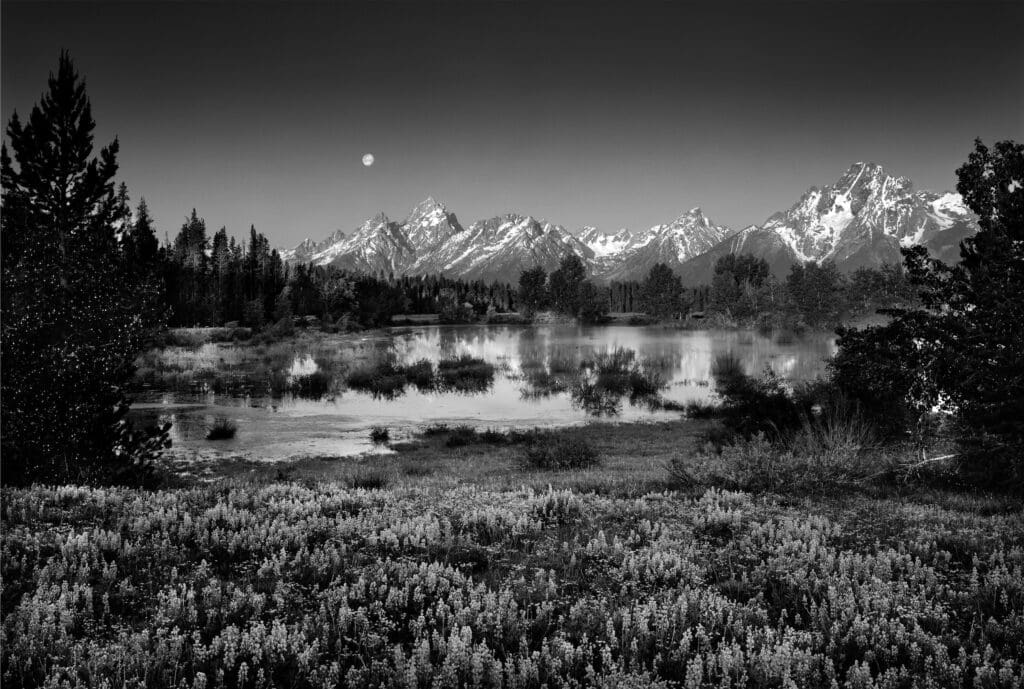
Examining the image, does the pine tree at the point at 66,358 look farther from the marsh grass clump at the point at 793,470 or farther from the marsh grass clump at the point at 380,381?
the marsh grass clump at the point at 380,381

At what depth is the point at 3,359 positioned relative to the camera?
12938mm

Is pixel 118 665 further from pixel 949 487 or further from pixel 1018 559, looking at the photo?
pixel 949 487

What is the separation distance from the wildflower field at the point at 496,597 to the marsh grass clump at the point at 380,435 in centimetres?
1515

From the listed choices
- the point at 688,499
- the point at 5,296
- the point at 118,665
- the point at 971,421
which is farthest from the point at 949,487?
the point at 5,296

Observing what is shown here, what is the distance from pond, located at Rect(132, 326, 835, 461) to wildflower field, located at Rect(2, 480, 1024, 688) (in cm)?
1498

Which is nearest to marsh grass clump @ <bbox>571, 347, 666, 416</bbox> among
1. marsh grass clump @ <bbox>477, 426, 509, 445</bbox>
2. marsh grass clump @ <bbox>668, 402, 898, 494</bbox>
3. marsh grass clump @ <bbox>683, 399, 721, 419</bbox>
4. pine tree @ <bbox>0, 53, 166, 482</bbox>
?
marsh grass clump @ <bbox>683, 399, 721, 419</bbox>

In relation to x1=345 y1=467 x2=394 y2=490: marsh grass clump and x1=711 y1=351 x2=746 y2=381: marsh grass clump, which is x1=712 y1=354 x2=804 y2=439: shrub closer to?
x1=345 y1=467 x2=394 y2=490: marsh grass clump

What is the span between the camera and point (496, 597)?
5.79 meters

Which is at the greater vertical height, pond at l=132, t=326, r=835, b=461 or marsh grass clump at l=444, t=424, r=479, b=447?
pond at l=132, t=326, r=835, b=461

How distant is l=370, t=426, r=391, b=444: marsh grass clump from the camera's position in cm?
2479

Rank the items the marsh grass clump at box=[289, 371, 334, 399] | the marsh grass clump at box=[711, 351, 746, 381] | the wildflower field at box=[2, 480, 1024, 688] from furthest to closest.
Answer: the marsh grass clump at box=[711, 351, 746, 381]
the marsh grass clump at box=[289, 371, 334, 399]
the wildflower field at box=[2, 480, 1024, 688]

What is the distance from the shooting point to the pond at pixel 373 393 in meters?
26.1

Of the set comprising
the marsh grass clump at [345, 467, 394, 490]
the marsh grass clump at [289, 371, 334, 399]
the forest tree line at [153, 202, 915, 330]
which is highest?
the forest tree line at [153, 202, 915, 330]

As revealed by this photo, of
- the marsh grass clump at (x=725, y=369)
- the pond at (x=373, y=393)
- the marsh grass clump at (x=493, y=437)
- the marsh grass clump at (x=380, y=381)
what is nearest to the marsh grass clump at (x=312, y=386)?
the pond at (x=373, y=393)
